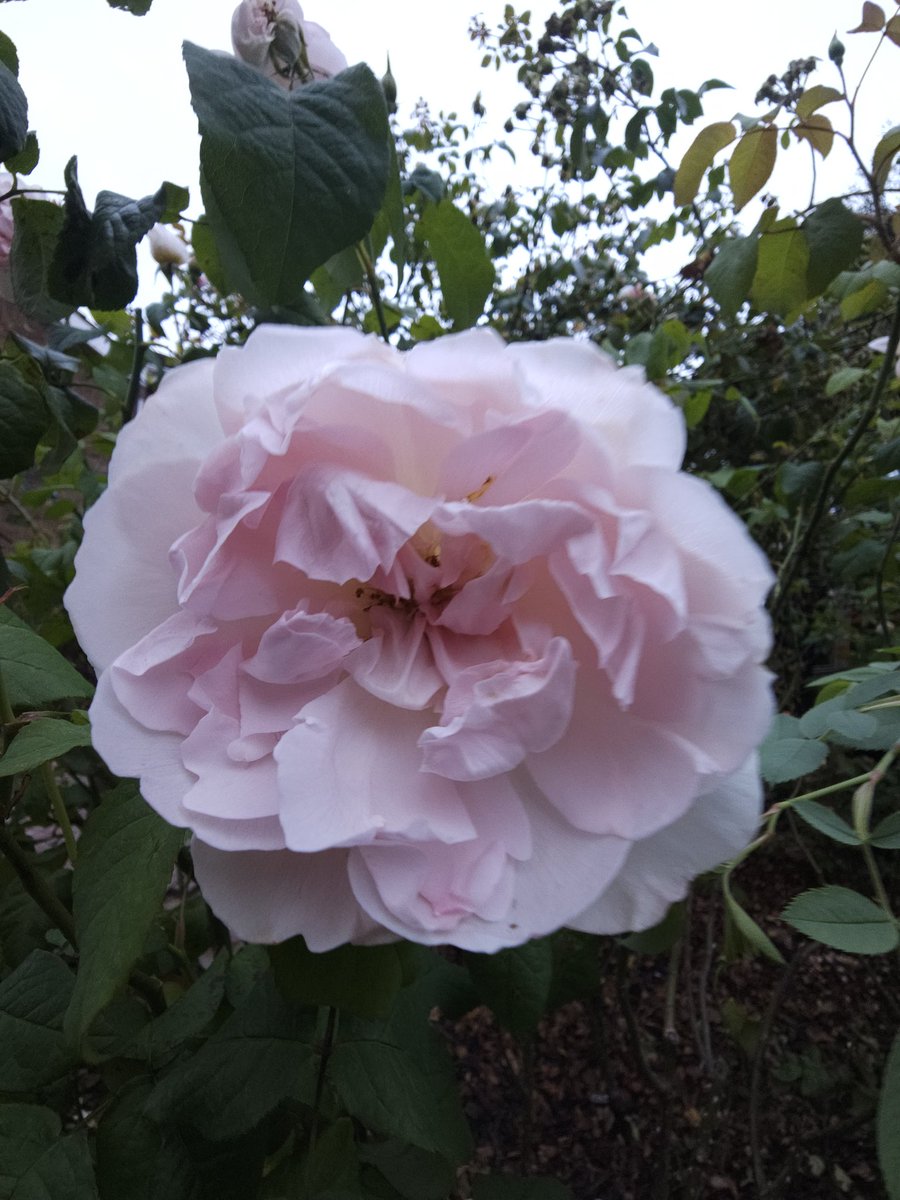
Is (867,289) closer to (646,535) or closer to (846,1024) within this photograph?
(646,535)

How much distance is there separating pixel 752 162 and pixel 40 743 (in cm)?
92

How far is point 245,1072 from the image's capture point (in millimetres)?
551

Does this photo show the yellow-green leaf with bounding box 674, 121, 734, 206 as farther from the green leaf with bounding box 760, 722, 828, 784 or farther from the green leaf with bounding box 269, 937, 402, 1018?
the green leaf with bounding box 269, 937, 402, 1018

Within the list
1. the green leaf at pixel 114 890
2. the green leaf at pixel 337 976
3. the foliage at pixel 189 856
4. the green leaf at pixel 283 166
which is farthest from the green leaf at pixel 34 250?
the green leaf at pixel 337 976

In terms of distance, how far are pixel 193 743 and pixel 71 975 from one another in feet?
1.28

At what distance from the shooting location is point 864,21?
2.77 ft

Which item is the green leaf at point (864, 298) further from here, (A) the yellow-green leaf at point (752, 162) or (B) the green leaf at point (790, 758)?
(B) the green leaf at point (790, 758)

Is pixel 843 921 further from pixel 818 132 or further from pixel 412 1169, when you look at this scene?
pixel 818 132

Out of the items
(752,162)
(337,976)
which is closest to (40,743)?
(337,976)

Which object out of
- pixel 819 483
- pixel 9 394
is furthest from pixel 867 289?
pixel 9 394

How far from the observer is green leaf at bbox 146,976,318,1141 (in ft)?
1.74

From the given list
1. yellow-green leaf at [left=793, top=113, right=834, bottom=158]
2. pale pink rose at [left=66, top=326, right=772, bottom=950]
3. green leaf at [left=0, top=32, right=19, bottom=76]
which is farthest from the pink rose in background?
yellow-green leaf at [left=793, top=113, right=834, bottom=158]

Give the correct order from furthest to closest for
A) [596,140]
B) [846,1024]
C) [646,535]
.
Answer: [596,140], [846,1024], [646,535]

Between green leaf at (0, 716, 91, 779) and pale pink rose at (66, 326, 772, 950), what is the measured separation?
107 mm
